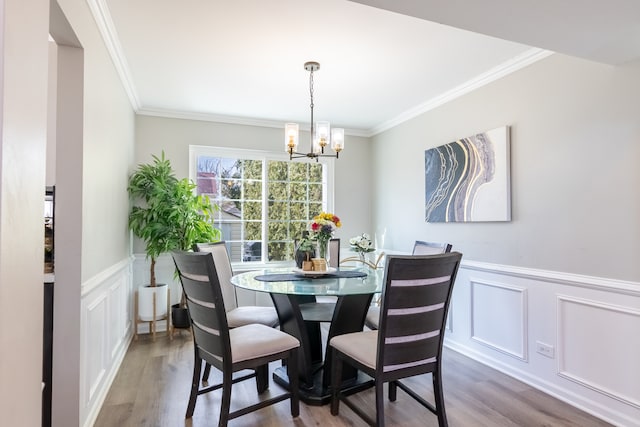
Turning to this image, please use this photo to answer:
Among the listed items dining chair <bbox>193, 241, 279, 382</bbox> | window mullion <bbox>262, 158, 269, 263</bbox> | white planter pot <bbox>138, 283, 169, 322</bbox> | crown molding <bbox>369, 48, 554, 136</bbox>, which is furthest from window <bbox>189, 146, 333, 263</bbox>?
dining chair <bbox>193, 241, 279, 382</bbox>

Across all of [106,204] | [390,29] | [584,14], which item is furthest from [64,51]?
[584,14]

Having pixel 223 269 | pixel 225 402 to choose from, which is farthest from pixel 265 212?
pixel 225 402

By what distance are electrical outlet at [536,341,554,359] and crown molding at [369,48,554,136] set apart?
2147mm

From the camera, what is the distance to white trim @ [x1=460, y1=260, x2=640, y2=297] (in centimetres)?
224

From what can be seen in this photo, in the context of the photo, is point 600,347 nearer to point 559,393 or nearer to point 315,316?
point 559,393

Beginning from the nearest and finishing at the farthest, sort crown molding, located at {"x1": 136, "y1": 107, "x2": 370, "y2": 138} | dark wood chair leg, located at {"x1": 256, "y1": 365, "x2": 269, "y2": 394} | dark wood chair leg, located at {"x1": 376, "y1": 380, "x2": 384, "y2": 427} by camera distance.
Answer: dark wood chair leg, located at {"x1": 376, "y1": 380, "x2": 384, "y2": 427} < dark wood chair leg, located at {"x1": 256, "y1": 365, "x2": 269, "y2": 394} < crown molding, located at {"x1": 136, "y1": 107, "x2": 370, "y2": 138}

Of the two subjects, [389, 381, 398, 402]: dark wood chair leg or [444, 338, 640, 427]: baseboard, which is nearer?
[444, 338, 640, 427]: baseboard

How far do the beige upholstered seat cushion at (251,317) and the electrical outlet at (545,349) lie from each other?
1.98 meters

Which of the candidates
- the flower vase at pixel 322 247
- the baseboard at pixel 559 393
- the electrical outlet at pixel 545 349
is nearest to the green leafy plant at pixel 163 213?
the flower vase at pixel 322 247

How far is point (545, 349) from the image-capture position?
2.70 m

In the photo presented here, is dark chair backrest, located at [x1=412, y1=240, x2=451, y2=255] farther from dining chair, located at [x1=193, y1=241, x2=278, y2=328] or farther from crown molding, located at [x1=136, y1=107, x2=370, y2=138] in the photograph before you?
crown molding, located at [x1=136, y1=107, x2=370, y2=138]

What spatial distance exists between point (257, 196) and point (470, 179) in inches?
103

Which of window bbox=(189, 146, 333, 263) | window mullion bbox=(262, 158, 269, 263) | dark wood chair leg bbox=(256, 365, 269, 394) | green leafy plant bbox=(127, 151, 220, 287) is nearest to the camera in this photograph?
dark wood chair leg bbox=(256, 365, 269, 394)

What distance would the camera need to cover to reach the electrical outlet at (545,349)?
2662mm
